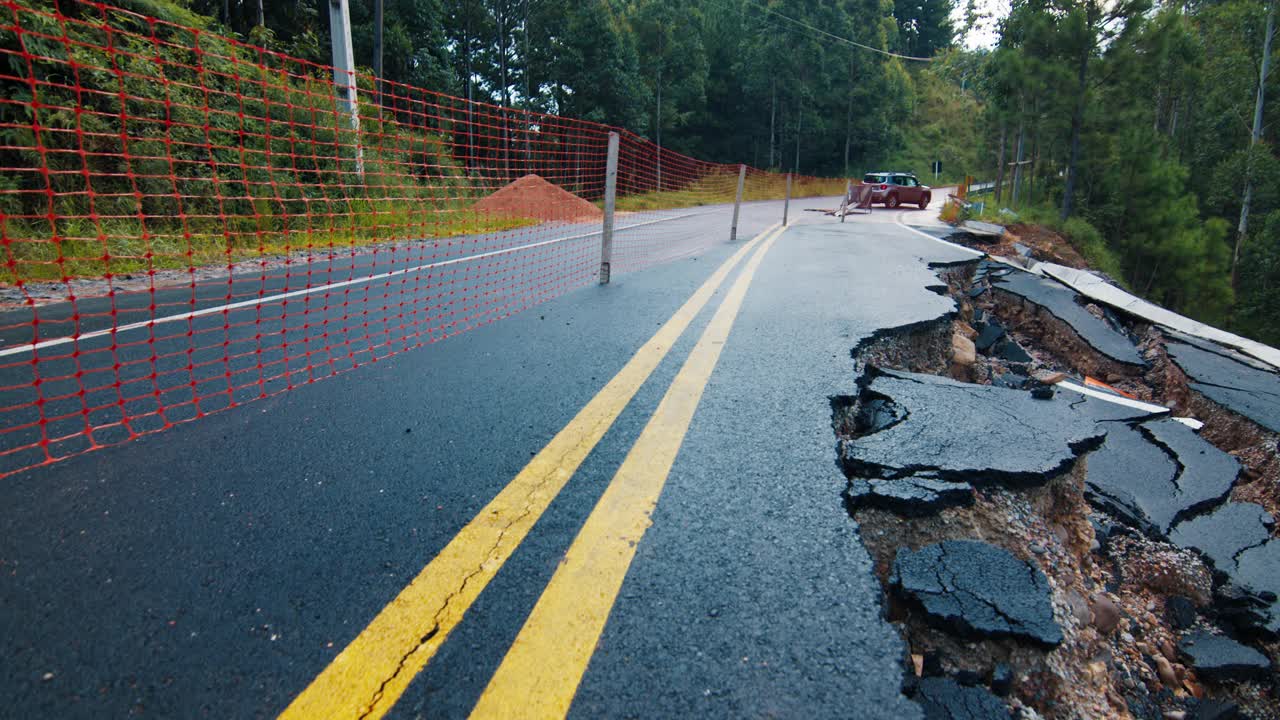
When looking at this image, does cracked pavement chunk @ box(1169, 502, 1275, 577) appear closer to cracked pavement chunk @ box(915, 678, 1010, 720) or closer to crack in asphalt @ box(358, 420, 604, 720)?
cracked pavement chunk @ box(915, 678, 1010, 720)

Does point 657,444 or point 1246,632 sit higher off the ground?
point 657,444

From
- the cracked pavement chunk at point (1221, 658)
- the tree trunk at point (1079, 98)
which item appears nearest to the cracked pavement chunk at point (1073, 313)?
the cracked pavement chunk at point (1221, 658)

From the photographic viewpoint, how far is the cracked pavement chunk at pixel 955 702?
1.33m

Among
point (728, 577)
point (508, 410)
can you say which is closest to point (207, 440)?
point (508, 410)

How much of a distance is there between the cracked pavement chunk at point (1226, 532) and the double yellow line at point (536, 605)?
8.50ft

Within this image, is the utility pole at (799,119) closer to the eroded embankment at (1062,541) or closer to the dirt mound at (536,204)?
the dirt mound at (536,204)

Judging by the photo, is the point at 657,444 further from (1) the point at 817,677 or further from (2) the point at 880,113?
(2) the point at 880,113

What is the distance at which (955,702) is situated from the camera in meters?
1.37

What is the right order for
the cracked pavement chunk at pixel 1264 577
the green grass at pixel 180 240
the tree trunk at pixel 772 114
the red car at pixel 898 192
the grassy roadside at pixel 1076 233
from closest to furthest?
the cracked pavement chunk at pixel 1264 577 < the green grass at pixel 180 240 < the grassy roadside at pixel 1076 233 < the red car at pixel 898 192 < the tree trunk at pixel 772 114

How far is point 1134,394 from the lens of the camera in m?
5.25

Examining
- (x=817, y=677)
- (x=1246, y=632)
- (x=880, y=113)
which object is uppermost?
(x=880, y=113)

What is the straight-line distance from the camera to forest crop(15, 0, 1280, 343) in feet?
79.4

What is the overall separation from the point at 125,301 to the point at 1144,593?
7.25m

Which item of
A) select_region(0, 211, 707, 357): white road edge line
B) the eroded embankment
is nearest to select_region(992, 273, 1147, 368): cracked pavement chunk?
the eroded embankment
